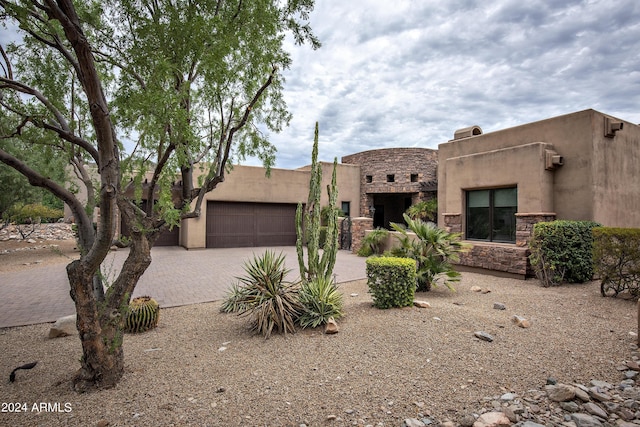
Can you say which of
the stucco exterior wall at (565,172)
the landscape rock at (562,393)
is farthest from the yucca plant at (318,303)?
the stucco exterior wall at (565,172)

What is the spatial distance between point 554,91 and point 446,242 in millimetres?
6154

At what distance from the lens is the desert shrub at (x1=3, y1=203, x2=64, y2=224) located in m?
14.2

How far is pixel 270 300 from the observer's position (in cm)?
485

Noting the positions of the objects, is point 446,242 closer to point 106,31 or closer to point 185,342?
point 185,342

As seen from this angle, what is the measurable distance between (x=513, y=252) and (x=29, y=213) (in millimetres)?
22244

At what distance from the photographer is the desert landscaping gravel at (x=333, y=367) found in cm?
285

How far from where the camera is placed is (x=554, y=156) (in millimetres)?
8641

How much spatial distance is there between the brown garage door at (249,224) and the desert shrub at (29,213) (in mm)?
7996

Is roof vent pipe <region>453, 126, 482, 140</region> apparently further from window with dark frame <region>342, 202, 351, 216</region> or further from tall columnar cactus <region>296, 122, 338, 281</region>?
window with dark frame <region>342, 202, 351, 216</region>

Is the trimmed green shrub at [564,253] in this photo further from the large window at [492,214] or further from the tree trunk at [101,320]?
the tree trunk at [101,320]

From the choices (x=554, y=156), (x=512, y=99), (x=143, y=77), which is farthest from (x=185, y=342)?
(x=512, y=99)

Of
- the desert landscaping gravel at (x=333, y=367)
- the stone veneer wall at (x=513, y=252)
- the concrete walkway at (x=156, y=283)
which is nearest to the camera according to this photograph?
the desert landscaping gravel at (x=333, y=367)

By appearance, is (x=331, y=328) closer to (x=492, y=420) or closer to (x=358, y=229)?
(x=492, y=420)

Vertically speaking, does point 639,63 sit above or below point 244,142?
above
